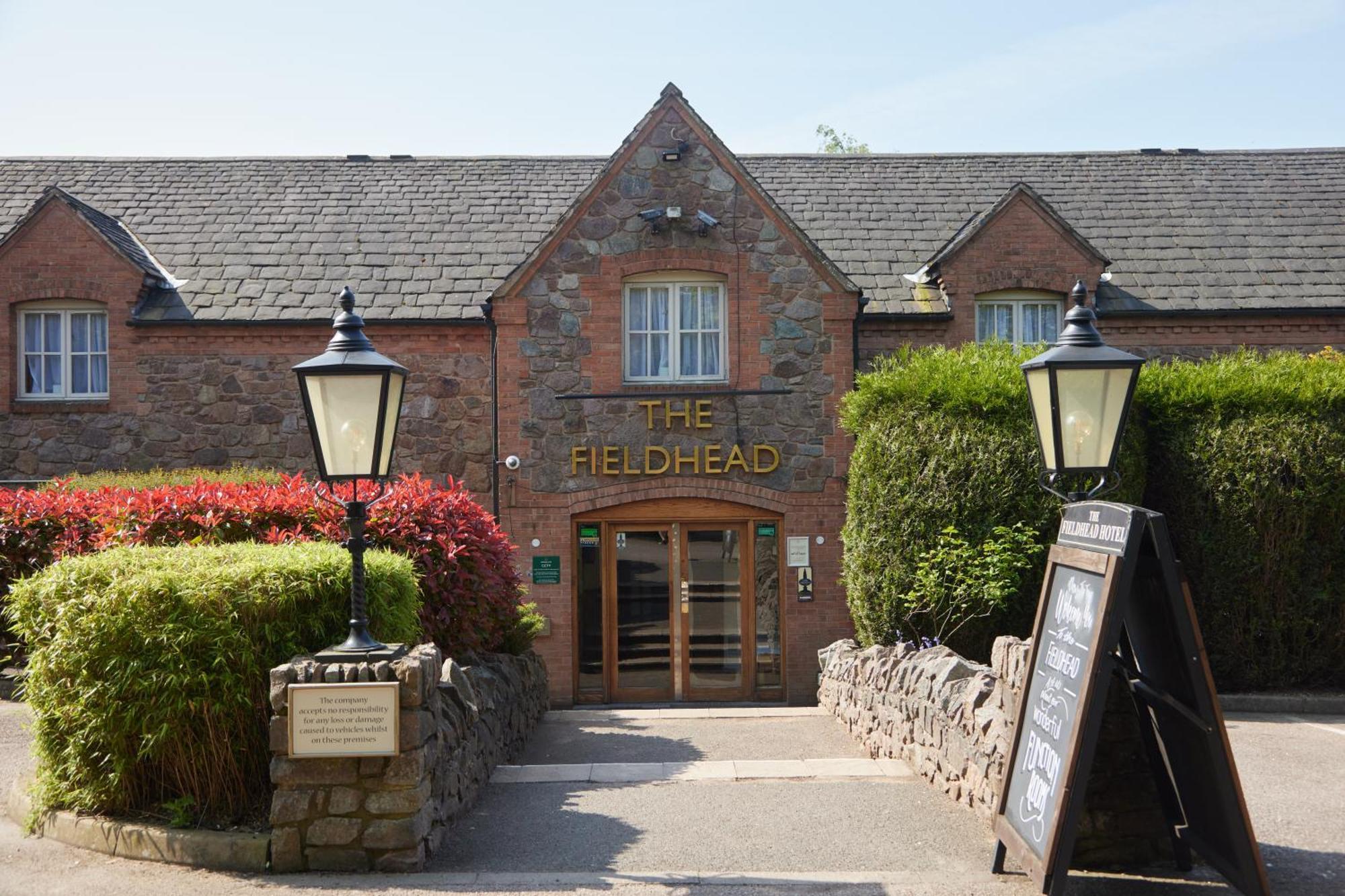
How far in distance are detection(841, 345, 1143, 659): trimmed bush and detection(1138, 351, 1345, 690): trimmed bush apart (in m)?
0.72

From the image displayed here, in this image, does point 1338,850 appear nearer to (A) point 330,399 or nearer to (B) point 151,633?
(A) point 330,399

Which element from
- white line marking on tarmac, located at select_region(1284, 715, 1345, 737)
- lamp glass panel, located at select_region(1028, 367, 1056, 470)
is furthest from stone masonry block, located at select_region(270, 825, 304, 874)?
white line marking on tarmac, located at select_region(1284, 715, 1345, 737)

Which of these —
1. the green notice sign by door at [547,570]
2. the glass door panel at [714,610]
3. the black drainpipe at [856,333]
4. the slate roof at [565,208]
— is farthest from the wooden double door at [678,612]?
the slate roof at [565,208]

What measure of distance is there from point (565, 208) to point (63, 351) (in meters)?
7.38

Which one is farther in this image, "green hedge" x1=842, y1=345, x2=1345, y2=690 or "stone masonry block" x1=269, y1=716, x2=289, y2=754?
"green hedge" x1=842, y1=345, x2=1345, y2=690

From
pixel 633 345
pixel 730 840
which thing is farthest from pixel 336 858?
pixel 633 345

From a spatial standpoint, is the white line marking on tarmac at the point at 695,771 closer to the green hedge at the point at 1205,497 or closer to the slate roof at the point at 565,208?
the green hedge at the point at 1205,497

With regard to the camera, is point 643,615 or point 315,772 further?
point 643,615

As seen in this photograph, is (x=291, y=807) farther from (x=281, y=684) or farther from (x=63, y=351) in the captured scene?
(x=63, y=351)

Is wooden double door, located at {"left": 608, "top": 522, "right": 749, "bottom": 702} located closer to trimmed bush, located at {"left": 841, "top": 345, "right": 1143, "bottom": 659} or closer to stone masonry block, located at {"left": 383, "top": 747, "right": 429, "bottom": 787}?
trimmed bush, located at {"left": 841, "top": 345, "right": 1143, "bottom": 659}

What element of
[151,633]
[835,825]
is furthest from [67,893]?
[835,825]

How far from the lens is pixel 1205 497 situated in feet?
37.2

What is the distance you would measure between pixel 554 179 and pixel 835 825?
46.0 feet

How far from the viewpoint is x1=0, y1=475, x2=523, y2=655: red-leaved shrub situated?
888cm
